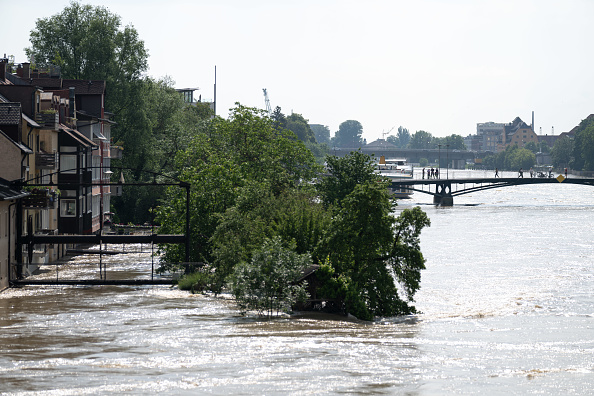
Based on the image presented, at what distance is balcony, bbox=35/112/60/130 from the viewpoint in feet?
198

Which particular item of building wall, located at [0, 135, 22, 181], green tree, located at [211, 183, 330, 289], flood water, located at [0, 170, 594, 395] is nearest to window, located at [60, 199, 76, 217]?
flood water, located at [0, 170, 594, 395]

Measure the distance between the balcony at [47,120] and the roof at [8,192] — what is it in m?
9.08

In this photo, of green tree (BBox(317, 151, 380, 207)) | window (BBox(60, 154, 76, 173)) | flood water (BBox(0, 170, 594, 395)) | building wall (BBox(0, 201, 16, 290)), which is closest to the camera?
flood water (BBox(0, 170, 594, 395))

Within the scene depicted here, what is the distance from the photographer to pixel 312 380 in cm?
2691

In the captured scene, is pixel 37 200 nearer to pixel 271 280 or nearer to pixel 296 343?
pixel 271 280

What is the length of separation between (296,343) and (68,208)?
131 feet

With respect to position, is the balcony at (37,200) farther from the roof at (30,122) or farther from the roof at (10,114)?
the roof at (30,122)

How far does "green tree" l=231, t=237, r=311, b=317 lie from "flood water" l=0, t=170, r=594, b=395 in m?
0.97

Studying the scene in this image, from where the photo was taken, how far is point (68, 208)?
68.6 metres

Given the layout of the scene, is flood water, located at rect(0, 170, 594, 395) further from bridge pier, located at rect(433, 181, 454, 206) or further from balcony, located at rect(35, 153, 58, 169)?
bridge pier, located at rect(433, 181, 454, 206)

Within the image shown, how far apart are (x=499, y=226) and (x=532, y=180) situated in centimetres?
5982

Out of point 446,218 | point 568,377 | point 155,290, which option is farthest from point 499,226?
point 568,377

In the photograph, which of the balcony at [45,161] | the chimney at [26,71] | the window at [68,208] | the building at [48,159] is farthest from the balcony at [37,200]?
the chimney at [26,71]

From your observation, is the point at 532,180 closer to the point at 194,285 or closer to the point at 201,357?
the point at 194,285
